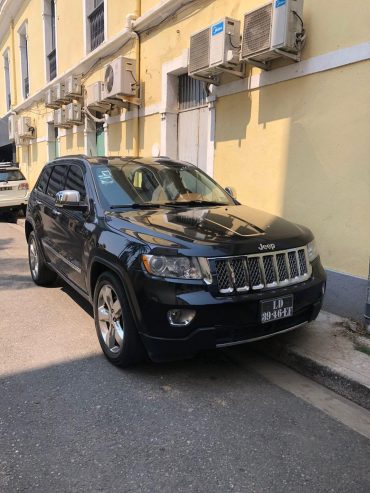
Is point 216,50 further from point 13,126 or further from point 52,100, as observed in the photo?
point 13,126

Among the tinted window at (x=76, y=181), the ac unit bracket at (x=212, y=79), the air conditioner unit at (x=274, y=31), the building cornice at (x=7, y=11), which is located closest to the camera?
the tinted window at (x=76, y=181)

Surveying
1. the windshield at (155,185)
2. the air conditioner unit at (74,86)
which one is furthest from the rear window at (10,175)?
the windshield at (155,185)

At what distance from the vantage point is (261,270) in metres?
3.42

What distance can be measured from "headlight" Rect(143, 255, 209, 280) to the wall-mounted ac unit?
25.8ft

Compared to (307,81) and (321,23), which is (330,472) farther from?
(321,23)

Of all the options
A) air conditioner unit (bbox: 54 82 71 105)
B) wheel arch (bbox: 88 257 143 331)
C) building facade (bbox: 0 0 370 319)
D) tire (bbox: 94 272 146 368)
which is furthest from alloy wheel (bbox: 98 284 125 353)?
air conditioner unit (bbox: 54 82 71 105)

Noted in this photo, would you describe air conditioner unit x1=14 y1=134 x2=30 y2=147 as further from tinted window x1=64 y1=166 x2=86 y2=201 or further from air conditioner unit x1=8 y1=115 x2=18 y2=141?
tinted window x1=64 y1=166 x2=86 y2=201

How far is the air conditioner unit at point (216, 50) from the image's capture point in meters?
6.05

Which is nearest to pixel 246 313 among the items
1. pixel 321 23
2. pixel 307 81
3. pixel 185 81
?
pixel 307 81

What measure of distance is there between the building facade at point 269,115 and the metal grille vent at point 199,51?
442 millimetres

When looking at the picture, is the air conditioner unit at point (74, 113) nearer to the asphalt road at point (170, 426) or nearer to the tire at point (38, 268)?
the tire at point (38, 268)

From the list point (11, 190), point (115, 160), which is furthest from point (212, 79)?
point (11, 190)

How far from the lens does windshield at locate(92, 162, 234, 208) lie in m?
4.37

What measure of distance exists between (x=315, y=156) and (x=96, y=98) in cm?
668
